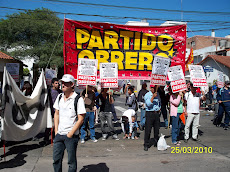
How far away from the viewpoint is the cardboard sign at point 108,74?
24.4 ft

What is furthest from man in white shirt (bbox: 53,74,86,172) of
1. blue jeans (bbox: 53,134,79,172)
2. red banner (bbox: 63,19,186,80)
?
red banner (bbox: 63,19,186,80)

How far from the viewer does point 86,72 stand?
23.3ft

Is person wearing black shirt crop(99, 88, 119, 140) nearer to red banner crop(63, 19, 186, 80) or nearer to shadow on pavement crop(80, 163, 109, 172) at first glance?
red banner crop(63, 19, 186, 80)

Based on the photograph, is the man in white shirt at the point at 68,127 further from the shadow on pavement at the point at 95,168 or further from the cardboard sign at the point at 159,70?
the cardboard sign at the point at 159,70

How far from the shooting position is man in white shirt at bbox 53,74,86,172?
140 inches

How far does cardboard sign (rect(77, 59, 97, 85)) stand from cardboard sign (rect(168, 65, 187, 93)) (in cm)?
243

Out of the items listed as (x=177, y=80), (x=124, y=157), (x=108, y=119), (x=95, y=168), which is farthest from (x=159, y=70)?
(x=95, y=168)

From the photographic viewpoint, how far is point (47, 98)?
22.0ft

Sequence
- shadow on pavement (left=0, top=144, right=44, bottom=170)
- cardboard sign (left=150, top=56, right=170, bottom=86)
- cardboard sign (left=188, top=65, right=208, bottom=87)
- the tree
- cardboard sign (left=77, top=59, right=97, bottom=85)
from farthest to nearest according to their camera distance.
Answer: the tree
cardboard sign (left=188, top=65, right=208, bottom=87)
cardboard sign (left=77, top=59, right=97, bottom=85)
cardboard sign (left=150, top=56, right=170, bottom=86)
shadow on pavement (left=0, top=144, right=44, bottom=170)

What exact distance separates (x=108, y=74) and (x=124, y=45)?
1537 mm

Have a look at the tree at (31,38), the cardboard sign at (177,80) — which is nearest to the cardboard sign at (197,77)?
the cardboard sign at (177,80)

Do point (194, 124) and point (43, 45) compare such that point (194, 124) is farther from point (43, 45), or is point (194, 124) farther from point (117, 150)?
point (43, 45)

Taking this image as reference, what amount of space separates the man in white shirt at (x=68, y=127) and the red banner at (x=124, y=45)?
14.4 feet

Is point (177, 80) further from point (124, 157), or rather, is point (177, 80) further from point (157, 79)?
point (124, 157)
